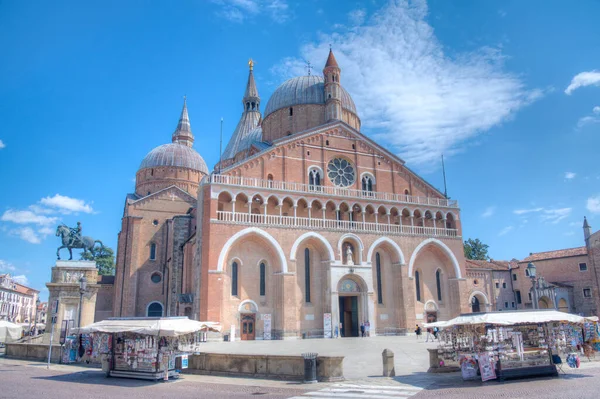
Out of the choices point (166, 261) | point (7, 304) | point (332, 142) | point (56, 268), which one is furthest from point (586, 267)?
point (7, 304)

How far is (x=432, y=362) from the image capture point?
14445 millimetres

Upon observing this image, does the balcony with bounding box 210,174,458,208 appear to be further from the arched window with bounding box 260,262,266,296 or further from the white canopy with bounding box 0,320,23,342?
the white canopy with bounding box 0,320,23,342

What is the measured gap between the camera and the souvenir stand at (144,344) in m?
13.7

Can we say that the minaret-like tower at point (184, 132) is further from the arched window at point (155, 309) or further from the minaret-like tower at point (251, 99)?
the arched window at point (155, 309)

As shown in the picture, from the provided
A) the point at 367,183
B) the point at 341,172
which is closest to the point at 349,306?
the point at 367,183

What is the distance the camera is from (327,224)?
32.7 m

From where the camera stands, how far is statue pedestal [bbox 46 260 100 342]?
22.8 metres

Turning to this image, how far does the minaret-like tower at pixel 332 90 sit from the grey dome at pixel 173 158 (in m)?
19.3

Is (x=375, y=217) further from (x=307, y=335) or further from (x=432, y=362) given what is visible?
(x=432, y=362)

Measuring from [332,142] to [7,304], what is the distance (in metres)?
66.7

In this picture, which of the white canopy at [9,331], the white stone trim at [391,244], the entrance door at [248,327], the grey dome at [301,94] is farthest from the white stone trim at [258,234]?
the grey dome at [301,94]

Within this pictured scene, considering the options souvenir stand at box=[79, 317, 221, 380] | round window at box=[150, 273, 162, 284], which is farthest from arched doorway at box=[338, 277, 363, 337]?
souvenir stand at box=[79, 317, 221, 380]

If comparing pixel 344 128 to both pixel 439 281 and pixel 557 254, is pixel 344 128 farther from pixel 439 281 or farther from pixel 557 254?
pixel 557 254

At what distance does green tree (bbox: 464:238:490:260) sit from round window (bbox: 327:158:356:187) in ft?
101
